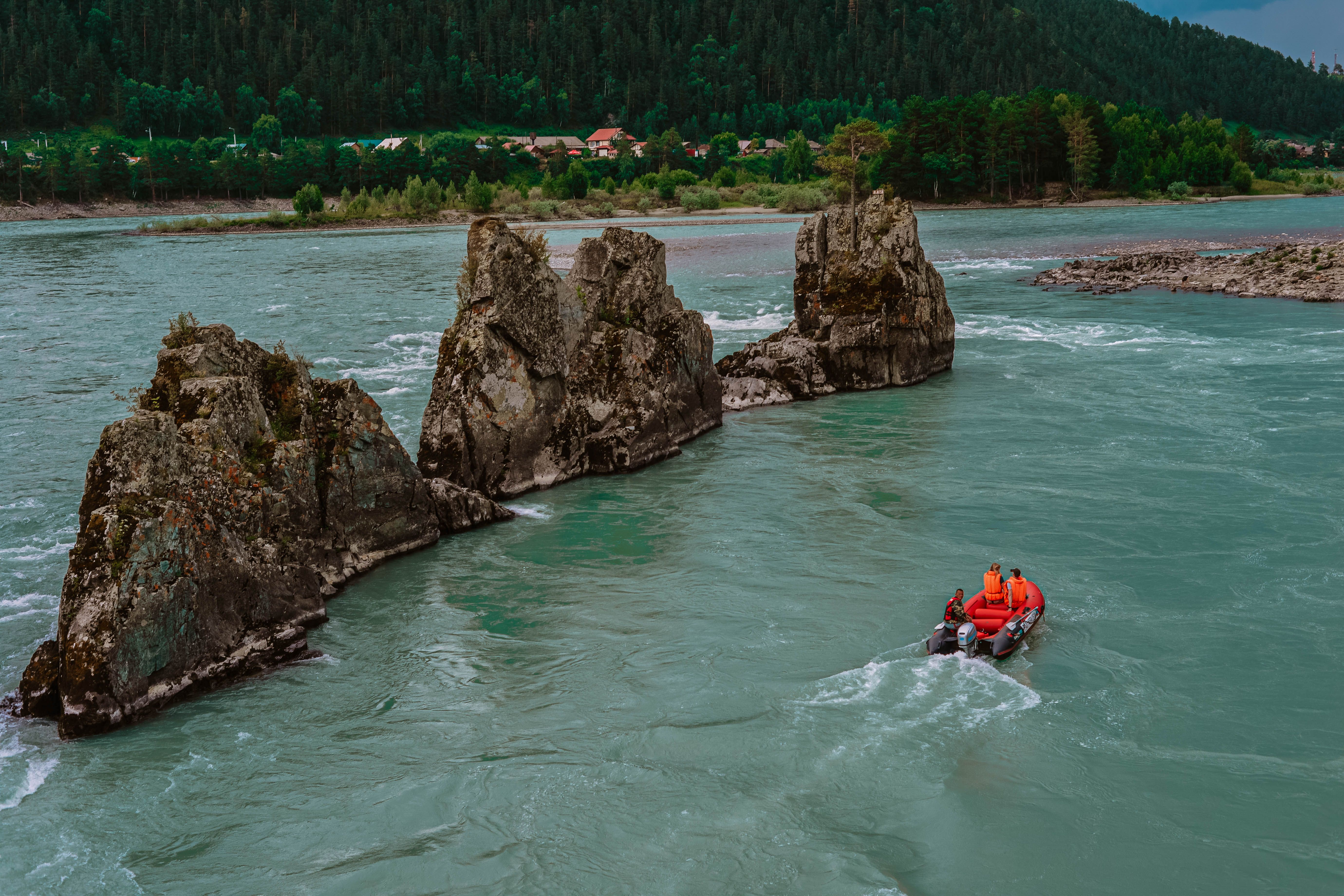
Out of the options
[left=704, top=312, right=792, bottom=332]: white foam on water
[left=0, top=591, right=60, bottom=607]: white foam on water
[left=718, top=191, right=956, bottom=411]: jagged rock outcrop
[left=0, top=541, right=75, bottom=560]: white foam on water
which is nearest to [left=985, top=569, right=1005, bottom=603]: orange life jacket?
[left=0, top=591, right=60, bottom=607]: white foam on water

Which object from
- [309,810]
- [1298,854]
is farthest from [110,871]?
[1298,854]

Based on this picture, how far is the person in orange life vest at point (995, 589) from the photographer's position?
1766cm

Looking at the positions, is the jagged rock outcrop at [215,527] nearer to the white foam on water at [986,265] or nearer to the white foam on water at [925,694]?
the white foam on water at [925,694]

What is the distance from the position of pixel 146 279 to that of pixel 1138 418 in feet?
219

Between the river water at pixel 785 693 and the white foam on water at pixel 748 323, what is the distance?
16431mm

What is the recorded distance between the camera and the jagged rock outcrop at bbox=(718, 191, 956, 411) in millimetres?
37531

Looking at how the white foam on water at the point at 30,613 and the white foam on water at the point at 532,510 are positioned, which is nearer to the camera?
the white foam on water at the point at 30,613

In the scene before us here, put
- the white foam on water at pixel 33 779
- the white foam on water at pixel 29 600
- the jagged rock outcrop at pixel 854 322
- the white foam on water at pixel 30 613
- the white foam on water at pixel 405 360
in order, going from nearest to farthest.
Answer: the white foam on water at pixel 33 779
the white foam on water at pixel 30 613
the white foam on water at pixel 29 600
the jagged rock outcrop at pixel 854 322
the white foam on water at pixel 405 360

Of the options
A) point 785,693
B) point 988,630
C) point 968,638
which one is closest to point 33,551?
point 785,693

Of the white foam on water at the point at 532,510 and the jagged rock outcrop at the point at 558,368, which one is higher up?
the jagged rock outcrop at the point at 558,368

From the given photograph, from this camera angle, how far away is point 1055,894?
464 inches

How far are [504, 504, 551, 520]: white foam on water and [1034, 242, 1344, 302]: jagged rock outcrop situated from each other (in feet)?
153

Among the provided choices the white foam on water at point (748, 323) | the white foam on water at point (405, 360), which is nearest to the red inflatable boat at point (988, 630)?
the white foam on water at point (405, 360)

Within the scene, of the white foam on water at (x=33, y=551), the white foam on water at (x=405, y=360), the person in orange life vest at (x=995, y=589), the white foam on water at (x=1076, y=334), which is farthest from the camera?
the white foam on water at (x=1076, y=334)
